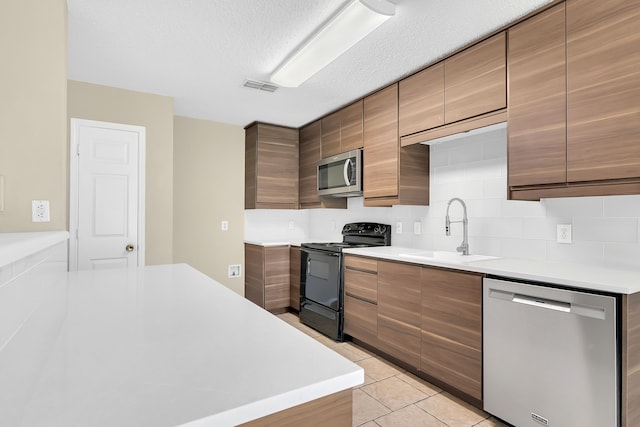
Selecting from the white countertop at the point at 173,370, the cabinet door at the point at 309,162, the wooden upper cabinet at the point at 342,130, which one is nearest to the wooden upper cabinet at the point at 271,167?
the cabinet door at the point at 309,162

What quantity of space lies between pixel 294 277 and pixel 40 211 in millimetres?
2659

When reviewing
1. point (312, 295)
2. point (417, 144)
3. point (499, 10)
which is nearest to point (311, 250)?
point (312, 295)

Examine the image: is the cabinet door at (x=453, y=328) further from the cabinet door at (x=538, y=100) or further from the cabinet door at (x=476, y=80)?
the cabinet door at (x=476, y=80)

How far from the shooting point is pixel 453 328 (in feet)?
6.98

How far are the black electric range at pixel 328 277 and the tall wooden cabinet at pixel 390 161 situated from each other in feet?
1.58

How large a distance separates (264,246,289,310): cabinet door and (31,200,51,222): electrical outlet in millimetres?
2425

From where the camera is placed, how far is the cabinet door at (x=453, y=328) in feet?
6.54

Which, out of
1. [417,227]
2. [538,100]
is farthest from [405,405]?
[538,100]

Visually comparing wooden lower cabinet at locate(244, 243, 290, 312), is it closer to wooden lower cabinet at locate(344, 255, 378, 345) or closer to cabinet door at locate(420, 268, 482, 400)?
wooden lower cabinet at locate(344, 255, 378, 345)

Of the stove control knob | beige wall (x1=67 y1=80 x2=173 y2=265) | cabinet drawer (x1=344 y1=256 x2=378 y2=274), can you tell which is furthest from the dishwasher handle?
beige wall (x1=67 y1=80 x2=173 y2=265)

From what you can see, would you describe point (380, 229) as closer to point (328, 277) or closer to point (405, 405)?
point (328, 277)

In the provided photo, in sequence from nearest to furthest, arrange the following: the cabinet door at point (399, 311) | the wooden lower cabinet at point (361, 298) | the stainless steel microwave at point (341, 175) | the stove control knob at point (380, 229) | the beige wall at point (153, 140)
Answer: the cabinet door at point (399, 311) < the wooden lower cabinet at point (361, 298) < the beige wall at point (153, 140) < the stainless steel microwave at point (341, 175) < the stove control knob at point (380, 229)

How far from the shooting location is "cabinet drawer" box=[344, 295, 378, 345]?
9.18ft

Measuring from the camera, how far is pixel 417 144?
2994mm
